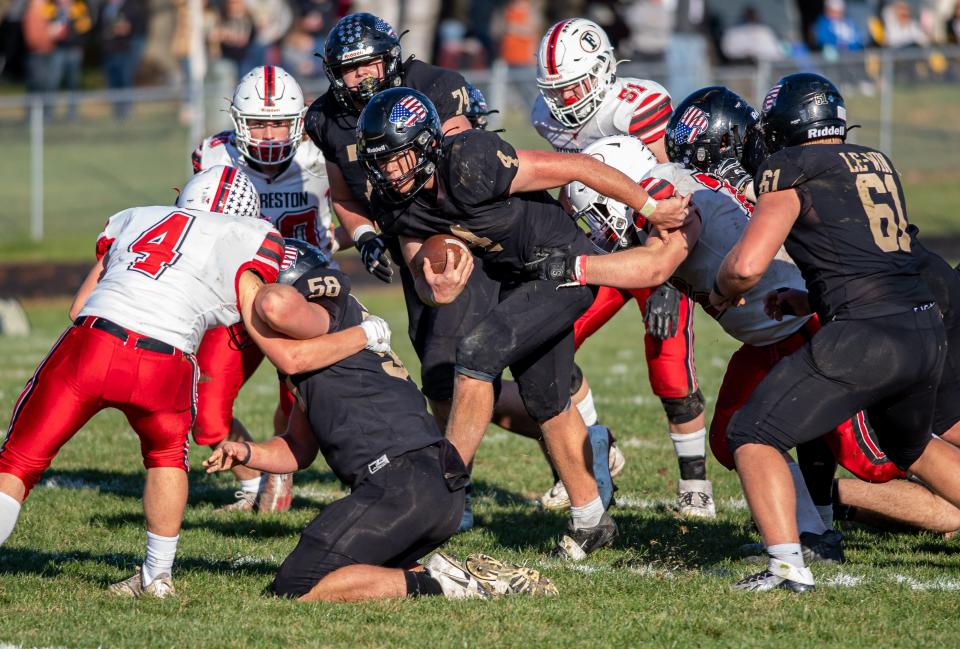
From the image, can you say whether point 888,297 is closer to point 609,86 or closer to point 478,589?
point 478,589

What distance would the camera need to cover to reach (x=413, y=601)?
14.5 ft

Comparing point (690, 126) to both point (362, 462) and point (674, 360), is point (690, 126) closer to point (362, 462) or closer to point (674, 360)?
point (674, 360)

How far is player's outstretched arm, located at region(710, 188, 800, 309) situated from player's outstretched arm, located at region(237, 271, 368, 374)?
4.45 ft

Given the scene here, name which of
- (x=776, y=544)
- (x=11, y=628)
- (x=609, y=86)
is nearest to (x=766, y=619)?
(x=776, y=544)

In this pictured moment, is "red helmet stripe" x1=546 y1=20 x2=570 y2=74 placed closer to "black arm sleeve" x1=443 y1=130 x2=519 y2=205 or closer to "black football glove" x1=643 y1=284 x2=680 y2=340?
"black football glove" x1=643 y1=284 x2=680 y2=340

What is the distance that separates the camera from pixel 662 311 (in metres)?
5.49

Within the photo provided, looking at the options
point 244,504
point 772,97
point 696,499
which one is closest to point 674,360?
point 696,499

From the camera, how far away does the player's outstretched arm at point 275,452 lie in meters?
4.51

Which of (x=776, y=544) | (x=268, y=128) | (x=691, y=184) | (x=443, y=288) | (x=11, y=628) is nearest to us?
(x=11, y=628)

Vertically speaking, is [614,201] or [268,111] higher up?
[268,111]

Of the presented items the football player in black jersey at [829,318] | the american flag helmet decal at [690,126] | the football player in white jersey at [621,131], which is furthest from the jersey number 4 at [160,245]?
the football player in white jersey at [621,131]

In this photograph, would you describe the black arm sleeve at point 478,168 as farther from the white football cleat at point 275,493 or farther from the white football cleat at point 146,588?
the white football cleat at point 275,493

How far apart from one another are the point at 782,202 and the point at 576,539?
65.1 inches

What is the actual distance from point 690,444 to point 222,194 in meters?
2.40
